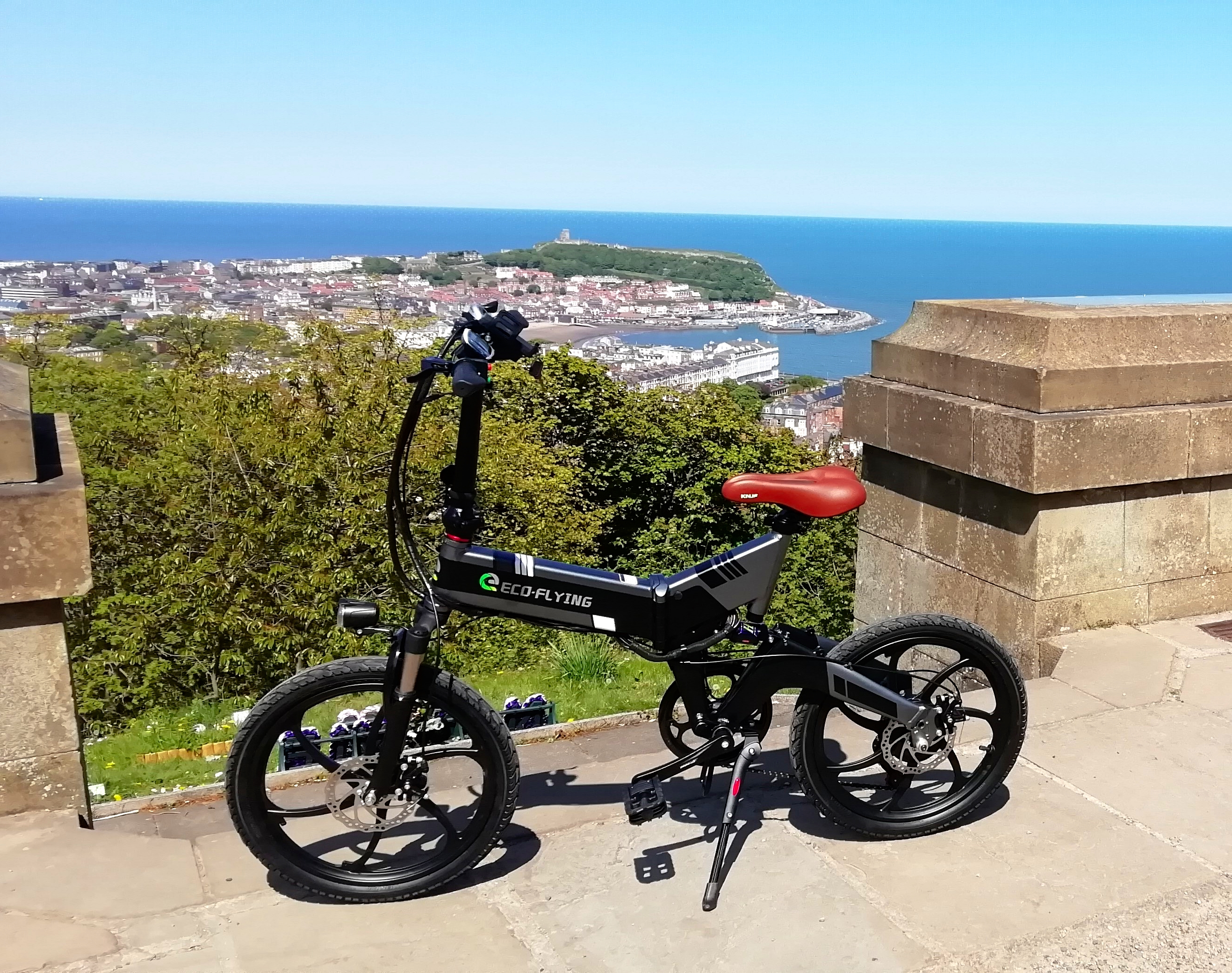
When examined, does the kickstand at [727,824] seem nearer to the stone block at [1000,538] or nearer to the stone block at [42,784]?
the stone block at [42,784]

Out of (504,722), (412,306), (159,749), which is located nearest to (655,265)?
(412,306)

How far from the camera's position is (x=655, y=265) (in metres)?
100

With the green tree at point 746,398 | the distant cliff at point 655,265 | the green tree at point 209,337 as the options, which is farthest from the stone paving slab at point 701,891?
the distant cliff at point 655,265

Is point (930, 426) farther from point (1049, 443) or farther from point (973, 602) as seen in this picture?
point (973, 602)

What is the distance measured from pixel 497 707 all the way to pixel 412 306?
20399 millimetres

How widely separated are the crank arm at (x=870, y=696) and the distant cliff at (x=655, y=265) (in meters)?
73.5

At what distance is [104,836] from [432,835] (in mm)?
908

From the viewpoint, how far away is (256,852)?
9.86 ft

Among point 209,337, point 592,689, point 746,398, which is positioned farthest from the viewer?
point 746,398

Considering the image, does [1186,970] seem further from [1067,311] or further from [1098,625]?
[1067,311]

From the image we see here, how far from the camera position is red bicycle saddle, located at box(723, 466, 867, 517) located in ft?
10.3

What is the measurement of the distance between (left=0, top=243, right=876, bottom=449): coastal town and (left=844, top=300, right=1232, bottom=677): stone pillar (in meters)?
Answer: 1.92

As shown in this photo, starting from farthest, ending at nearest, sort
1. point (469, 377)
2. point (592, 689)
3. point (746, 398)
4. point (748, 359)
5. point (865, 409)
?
point (748, 359) → point (746, 398) → point (592, 689) → point (865, 409) → point (469, 377)

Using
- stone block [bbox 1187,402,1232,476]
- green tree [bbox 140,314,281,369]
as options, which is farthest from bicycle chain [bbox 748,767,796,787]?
green tree [bbox 140,314,281,369]
